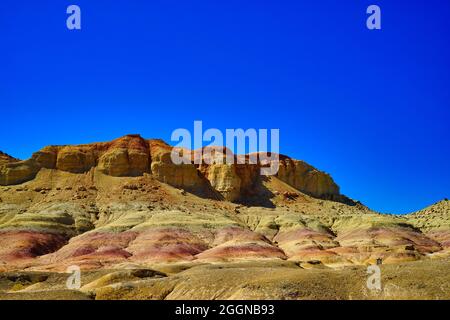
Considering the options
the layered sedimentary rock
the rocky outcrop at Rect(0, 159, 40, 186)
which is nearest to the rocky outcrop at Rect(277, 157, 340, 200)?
the layered sedimentary rock

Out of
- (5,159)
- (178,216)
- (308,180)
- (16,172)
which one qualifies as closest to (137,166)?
(16,172)

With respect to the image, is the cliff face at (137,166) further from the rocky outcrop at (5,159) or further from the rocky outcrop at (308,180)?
the rocky outcrop at (308,180)

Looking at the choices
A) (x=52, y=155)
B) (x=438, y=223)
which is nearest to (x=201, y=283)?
(x=438, y=223)

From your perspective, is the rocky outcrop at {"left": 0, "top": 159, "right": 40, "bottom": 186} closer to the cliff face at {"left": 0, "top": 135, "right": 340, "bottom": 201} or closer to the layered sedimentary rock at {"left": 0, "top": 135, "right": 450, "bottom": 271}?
the cliff face at {"left": 0, "top": 135, "right": 340, "bottom": 201}

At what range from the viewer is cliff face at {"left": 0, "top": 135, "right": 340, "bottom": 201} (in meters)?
126

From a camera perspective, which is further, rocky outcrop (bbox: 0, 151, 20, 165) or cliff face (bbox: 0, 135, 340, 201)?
rocky outcrop (bbox: 0, 151, 20, 165)

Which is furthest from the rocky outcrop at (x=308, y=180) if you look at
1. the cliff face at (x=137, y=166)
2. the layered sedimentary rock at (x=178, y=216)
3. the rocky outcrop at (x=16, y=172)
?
the rocky outcrop at (x=16, y=172)

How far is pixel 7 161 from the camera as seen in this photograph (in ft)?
421

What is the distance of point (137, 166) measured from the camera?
132 metres

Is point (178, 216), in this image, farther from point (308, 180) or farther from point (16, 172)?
point (308, 180)

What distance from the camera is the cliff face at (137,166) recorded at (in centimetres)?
12644

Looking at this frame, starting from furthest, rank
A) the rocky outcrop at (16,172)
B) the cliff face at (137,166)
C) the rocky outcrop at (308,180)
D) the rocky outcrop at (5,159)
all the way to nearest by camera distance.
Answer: the rocky outcrop at (308,180)
the rocky outcrop at (5,159)
the cliff face at (137,166)
the rocky outcrop at (16,172)
